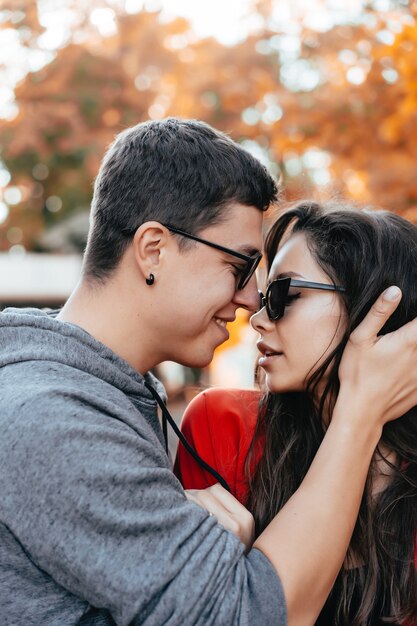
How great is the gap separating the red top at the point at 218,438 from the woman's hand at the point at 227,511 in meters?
0.33

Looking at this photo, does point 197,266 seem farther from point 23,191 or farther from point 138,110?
point 23,191

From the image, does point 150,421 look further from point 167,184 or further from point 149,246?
point 167,184

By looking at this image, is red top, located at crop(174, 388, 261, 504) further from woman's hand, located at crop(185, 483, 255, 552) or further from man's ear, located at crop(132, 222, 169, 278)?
man's ear, located at crop(132, 222, 169, 278)

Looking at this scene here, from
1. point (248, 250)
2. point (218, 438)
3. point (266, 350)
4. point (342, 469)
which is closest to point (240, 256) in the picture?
point (248, 250)

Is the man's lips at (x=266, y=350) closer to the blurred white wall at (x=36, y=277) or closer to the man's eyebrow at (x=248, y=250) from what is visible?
the man's eyebrow at (x=248, y=250)

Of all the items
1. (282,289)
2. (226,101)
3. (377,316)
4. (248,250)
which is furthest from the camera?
(226,101)

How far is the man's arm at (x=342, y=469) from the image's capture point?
2.00 m

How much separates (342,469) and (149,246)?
0.93 m

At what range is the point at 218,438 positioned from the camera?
284cm

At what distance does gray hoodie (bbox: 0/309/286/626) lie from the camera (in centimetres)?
179

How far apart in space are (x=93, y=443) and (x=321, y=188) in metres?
1.85

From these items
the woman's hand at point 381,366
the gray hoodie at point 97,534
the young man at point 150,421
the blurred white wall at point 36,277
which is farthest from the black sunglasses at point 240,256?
the blurred white wall at point 36,277

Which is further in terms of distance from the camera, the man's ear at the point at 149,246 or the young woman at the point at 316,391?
the young woman at the point at 316,391

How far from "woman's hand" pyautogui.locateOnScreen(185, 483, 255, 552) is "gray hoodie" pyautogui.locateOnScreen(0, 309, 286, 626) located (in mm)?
240
